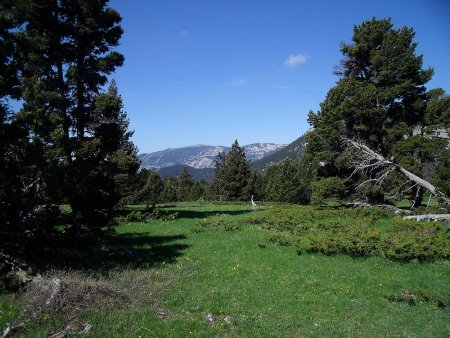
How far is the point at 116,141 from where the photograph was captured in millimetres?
24609

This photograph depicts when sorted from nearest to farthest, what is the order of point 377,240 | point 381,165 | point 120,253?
point 120,253 → point 377,240 → point 381,165

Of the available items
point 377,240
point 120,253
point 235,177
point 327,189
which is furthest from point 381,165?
point 235,177

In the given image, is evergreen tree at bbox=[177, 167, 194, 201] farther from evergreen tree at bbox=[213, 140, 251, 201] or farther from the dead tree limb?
the dead tree limb

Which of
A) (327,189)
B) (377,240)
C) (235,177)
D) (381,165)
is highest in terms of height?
(381,165)

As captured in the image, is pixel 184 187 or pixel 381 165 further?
pixel 184 187

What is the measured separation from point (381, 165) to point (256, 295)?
2077 centimetres

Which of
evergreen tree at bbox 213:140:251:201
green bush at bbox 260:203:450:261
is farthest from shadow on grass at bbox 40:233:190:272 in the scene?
evergreen tree at bbox 213:140:251:201

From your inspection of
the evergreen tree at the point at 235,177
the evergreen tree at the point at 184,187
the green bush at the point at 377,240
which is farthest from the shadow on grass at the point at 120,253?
the evergreen tree at the point at 184,187

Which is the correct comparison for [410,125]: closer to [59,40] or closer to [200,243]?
[200,243]

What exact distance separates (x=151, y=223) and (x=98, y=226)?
11597 mm

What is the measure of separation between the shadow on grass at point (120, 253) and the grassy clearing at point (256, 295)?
0.10m

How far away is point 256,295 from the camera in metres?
11.8

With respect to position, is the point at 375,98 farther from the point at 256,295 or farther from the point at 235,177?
the point at 235,177

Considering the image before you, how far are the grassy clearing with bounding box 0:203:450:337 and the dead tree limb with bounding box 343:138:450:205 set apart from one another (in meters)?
10.6
